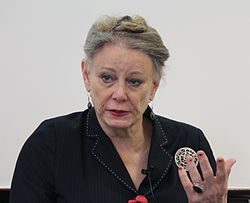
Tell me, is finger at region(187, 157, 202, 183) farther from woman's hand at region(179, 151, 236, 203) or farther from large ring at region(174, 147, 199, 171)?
large ring at region(174, 147, 199, 171)

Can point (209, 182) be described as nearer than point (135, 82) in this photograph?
Yes

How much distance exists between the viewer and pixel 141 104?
3.89ft

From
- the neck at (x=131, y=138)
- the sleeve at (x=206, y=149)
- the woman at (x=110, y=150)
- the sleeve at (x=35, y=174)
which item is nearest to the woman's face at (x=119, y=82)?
the woman at (x=110, y=150)

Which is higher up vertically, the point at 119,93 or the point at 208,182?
the point at 119,93

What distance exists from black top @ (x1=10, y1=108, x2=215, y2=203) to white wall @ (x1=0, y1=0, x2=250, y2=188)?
39 cm

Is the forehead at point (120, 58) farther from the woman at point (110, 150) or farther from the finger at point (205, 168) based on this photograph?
the finger at point (205, 168)

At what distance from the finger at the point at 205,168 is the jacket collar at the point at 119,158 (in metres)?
0.24

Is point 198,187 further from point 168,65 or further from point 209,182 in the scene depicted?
point 168,65

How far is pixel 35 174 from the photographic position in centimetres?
115

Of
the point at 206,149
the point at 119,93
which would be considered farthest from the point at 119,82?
the point at 206,149

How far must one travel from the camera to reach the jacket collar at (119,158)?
1183mm

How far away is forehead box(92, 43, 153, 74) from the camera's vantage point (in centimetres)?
110

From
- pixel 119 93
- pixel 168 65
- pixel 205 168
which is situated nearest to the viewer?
pixel 205 168

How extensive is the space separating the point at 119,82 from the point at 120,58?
0.08 metres
